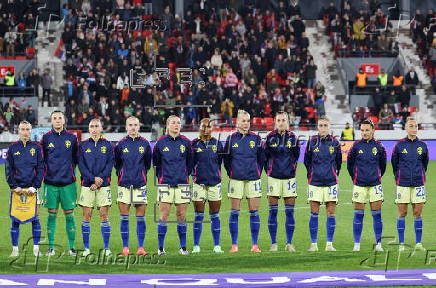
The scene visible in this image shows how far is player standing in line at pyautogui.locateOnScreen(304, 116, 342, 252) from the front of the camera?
1606 cm

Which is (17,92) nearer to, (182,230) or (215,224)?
(215,224)

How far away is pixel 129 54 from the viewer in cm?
3875

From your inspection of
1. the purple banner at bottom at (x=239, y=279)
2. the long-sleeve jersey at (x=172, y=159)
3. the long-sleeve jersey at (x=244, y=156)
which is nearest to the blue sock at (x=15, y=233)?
the purple banner at bottom at (x=239, y=279)

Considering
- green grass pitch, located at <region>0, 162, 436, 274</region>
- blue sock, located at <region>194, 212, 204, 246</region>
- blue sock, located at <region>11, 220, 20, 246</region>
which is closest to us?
green grass pitch, located at <region>0, 162, 436, 274</region>

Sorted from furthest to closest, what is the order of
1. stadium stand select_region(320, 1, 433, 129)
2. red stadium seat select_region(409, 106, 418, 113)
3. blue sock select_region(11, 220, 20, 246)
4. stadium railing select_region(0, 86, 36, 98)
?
red stadium seat select_region(409, 106, 418, 113) < stadium stand select_region(320, 1, 433, 129) < stadium railing select_region(0, 86, 36, 98) < blue sock select_region(11, 220, 20, 246)

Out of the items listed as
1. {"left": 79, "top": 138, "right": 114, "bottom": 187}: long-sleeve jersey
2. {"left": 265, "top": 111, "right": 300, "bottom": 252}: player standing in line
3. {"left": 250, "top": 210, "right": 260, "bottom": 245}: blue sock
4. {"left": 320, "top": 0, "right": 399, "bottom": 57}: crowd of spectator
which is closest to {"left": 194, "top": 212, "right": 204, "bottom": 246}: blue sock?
{"left": 250, "top": 210, "right": 260, "bottom": 245}: blue sock

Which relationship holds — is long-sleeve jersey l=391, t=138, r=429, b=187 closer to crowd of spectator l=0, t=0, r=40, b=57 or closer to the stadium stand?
the stadium stand

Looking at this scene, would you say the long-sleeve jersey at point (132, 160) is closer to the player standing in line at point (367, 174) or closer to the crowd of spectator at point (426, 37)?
the player standing in line at point (367, 174)

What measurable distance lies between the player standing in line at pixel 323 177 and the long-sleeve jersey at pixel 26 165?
4.19m

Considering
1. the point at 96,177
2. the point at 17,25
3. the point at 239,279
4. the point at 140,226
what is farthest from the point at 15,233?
the point at 17,25

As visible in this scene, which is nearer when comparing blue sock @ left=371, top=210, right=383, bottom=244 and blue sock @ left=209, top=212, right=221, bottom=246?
blue sock @ left=209, top=212, right=221, bottom=246

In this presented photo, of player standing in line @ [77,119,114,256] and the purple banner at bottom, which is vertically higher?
player standing in line @ [77,119,114,256]

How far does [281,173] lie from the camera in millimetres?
16141

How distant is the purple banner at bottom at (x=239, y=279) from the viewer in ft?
43.0
